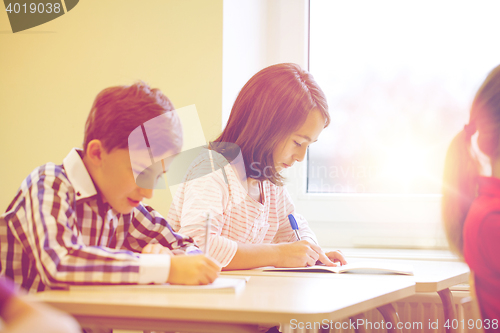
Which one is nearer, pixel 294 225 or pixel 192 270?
pixel 192 270

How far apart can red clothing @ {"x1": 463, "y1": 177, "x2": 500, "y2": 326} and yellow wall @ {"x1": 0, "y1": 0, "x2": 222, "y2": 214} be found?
40.5 inches

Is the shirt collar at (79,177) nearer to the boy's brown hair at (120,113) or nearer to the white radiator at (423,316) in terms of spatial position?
the boy's brown hair at (120,113)

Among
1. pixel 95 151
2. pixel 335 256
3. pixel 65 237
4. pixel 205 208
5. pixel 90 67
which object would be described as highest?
pixel 90 67

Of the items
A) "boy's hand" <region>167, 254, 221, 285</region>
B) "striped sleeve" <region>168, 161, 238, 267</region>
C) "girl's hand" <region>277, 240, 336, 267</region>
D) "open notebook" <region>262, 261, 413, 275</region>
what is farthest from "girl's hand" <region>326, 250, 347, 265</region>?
"boy's hand" <region>167, 254, 221, 285</region>

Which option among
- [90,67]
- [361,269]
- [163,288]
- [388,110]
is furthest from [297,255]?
[90,67]

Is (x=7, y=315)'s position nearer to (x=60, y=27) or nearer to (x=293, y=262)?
(x=293, y=262)

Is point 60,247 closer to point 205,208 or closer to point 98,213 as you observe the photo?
point 98,213

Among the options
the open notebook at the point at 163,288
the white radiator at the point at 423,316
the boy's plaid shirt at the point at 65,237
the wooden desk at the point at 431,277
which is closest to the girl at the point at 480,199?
the wooden desk at the point at 431,277

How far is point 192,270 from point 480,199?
0.48 m

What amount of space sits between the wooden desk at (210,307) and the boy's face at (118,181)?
224mm

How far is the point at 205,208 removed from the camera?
3.71 ft

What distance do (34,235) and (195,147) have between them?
0.84m

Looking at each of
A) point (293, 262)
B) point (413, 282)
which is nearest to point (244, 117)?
point (293, 262)

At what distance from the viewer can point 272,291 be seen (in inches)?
28.5
